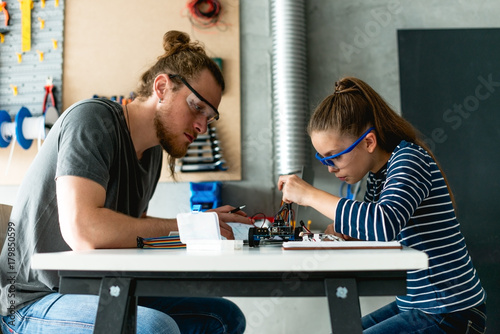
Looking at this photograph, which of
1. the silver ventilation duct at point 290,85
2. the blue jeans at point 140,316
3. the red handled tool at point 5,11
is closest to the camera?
the blue jeans at point 140,316

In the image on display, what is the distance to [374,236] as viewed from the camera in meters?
1.19

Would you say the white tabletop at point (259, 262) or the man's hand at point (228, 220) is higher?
the man's hand at point (228, 220)

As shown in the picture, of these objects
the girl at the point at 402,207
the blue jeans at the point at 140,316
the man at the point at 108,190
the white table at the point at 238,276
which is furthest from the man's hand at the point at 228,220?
the white table at the point at 238,276

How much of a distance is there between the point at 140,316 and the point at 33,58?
2.44 metres

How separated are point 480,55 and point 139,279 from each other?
2.83m

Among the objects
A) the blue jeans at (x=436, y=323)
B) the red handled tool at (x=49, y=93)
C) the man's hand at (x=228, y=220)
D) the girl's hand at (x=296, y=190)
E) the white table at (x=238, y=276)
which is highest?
the red handled tool at (x=49, y=93)

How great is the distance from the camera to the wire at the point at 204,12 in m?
2.96

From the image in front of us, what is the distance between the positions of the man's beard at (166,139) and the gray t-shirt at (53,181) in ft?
0.64

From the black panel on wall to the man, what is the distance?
5.51ft

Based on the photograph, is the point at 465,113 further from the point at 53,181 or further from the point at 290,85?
the point at 53,181

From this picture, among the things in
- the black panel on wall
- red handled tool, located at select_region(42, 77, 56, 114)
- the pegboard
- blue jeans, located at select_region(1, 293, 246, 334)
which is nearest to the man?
blue jeans, located at select_region(1, 293, 246, 334)

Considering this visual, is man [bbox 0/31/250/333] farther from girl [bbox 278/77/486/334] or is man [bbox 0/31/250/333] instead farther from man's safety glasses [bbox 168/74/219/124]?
girl [bbox 278/77/486/334]

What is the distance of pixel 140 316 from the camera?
3.80 ft

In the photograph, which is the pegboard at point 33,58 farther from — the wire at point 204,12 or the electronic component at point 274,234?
the electronic component at point 274,234
